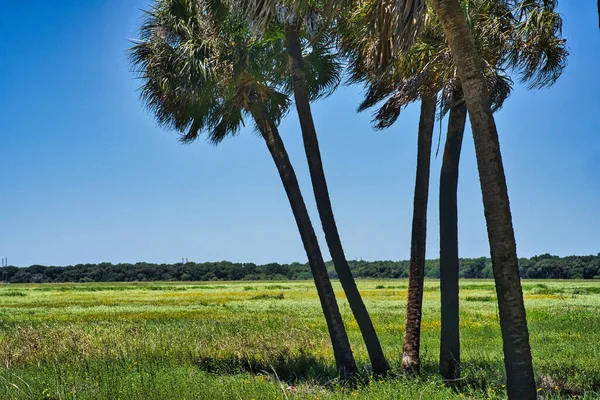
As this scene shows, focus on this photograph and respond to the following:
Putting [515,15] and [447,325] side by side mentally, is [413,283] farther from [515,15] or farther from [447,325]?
[515,15]

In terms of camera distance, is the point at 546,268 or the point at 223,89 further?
the point at 546,268

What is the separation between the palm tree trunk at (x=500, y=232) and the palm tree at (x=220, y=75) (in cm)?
579

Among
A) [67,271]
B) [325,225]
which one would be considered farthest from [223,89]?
[67,271]

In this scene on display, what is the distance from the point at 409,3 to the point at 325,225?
17.0 ft

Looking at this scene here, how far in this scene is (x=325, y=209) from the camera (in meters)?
12.2

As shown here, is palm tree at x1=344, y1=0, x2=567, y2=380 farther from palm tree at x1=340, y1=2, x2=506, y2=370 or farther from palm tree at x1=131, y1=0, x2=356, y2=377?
palm tree at x1=131, y1=0, x2=356, y2=377

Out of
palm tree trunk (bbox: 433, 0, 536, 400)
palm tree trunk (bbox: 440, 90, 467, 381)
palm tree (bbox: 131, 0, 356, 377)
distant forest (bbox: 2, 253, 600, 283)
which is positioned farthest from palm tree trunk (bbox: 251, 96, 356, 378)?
distant forest (bbox: 2, 253, 600, 283)

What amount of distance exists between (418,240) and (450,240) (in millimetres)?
1307

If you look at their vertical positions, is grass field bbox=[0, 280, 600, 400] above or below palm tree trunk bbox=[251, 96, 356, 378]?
below

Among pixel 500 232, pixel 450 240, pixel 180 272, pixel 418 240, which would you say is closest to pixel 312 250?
pixel 418 240

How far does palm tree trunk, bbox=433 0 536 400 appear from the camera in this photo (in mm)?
6609

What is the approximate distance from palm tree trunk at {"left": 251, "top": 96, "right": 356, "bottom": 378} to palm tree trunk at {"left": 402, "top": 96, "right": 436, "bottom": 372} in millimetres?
1198

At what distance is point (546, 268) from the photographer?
3693 inches

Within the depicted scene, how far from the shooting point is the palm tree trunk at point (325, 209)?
468 inches
